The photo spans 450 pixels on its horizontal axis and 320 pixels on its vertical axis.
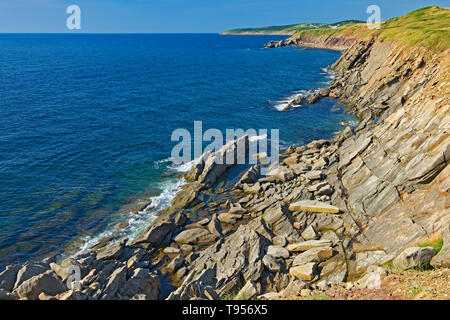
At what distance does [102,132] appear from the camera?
2419 inches

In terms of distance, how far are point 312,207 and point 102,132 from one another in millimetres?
47947

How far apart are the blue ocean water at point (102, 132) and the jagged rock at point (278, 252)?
16.4m

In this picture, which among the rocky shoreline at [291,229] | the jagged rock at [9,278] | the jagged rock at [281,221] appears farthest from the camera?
the jagged rock at [281,221]

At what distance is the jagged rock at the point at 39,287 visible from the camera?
18281 mm

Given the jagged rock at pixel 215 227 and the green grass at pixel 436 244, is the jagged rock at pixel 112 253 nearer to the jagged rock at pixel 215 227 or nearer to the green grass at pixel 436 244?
the jagged rock at pixel 215 227

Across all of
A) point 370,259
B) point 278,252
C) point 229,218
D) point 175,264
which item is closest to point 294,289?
point 278,252

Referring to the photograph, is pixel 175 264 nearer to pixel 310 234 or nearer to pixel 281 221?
pixel 281 221

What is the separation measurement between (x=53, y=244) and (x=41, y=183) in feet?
47.7

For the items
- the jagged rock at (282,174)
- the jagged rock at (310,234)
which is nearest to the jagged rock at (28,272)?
the jagged rock at (310,234)

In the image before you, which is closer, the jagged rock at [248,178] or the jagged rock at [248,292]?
the jagged rock at [248,292]

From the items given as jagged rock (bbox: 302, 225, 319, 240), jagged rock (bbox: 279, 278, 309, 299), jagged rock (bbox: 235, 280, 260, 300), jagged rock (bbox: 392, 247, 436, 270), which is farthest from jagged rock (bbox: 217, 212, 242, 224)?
jagged rock (bbox: 392, 247, 436, 270)

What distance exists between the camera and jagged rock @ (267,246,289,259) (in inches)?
1032

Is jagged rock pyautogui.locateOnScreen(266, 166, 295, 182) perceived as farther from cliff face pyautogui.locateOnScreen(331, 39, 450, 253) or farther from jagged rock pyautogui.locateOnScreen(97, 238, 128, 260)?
jagged rock pyautogui.locateOnScreen(97, 238, 128, 260)
